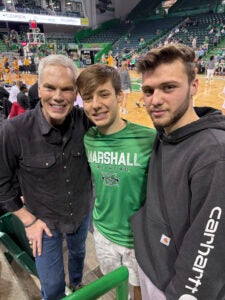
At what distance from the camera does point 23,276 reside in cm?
225

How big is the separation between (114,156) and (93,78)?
47 cm

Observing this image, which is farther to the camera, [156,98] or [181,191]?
[156,98]

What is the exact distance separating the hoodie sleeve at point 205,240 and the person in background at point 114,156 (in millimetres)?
490

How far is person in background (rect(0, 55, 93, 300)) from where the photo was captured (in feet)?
4.61

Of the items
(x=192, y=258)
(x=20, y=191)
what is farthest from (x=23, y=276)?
(x=192, y=258)

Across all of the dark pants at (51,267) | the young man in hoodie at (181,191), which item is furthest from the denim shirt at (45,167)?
the young man in hoodie at (181,191)

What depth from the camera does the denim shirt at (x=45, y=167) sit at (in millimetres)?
1470

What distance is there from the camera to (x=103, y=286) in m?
0.87

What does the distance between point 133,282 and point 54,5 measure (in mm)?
34521

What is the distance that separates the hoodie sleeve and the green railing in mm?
230

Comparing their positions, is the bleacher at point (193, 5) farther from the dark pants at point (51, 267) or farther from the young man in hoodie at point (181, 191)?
the dark pants at point (51, 267)

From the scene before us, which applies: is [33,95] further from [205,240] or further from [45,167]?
[205,240]

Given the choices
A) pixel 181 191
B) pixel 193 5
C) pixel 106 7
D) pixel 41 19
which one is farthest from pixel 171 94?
pixel 106 7

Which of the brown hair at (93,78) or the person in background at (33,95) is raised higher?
the brown hair at (93,78)
